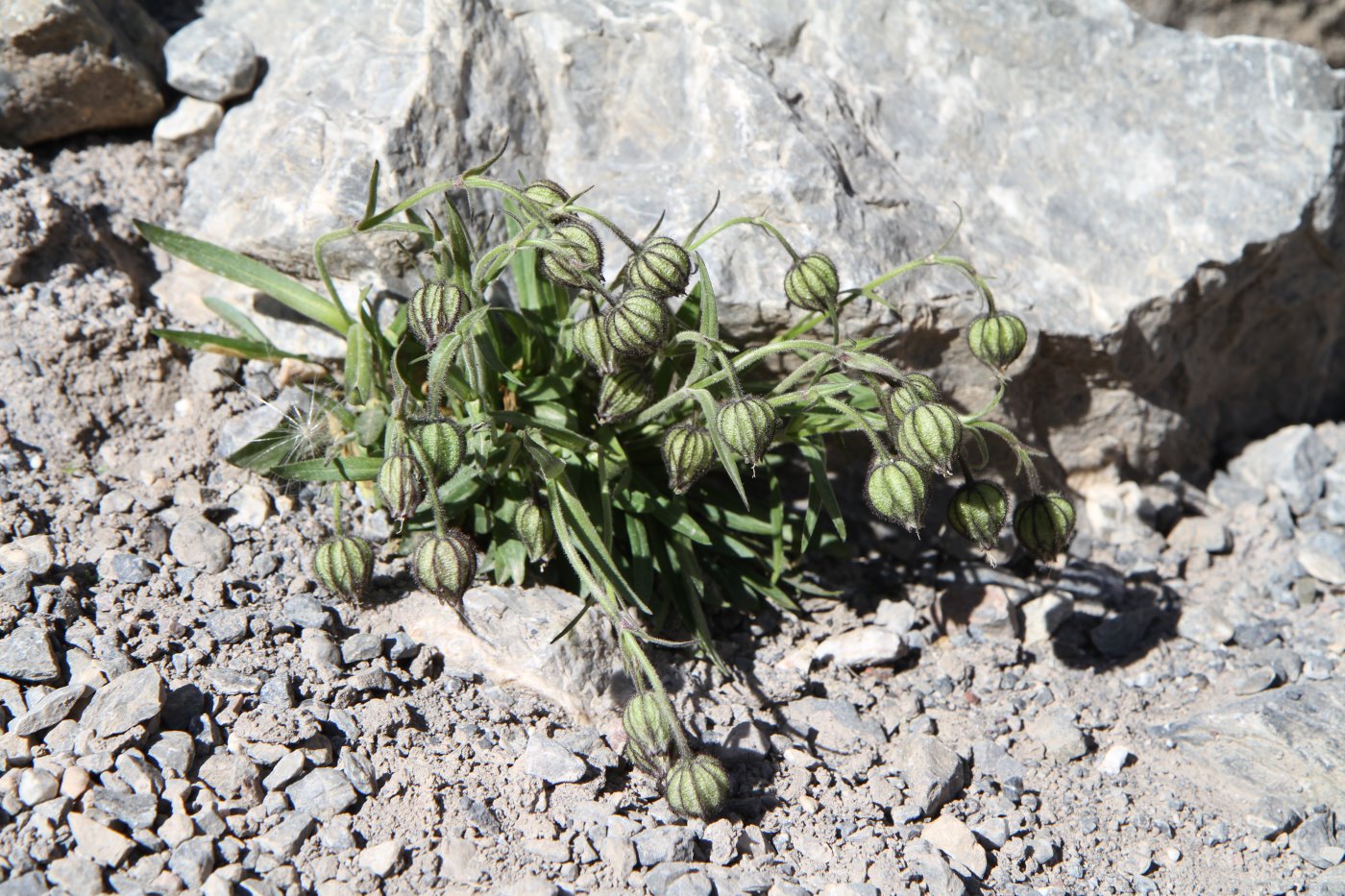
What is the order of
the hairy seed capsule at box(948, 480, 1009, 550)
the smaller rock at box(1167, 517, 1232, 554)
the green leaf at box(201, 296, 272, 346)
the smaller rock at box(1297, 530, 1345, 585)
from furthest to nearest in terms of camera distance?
1. the smaller rock at box(1167, 517, 1232, 554)
2. the smaller rock at box(1297, 530, 1345, 585)
3. the green leaf at box(201, 296, 272, 346)
4. the hairy seed capsule at box(948, 480, 1009, 550)

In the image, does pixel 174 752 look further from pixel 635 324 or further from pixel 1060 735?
pixel 1060 735

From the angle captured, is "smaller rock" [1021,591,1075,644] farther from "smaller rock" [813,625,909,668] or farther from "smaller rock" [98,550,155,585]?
"smaller rock" [98,550,155,585]

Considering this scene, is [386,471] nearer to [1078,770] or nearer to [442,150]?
[442,150]

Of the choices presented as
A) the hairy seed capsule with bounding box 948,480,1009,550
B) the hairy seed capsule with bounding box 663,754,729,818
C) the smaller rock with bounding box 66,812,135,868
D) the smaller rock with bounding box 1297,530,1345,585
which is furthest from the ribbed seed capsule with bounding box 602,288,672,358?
the smaller rock with bounding box 1297,530,1345,585

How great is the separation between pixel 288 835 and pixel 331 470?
1.30 m

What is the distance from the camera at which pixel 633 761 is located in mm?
3434

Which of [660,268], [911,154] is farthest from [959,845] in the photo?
[911,154]

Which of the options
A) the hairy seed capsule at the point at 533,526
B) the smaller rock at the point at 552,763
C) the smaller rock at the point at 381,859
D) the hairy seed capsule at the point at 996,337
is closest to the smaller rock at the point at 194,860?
the smaller rock at the point at 381,859

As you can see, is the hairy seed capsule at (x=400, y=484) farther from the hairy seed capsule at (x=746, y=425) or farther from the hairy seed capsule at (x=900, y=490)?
the hairy seed capsule at (x=900, y=490)

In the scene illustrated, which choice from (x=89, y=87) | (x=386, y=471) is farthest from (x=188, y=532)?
(x=89, y=87)

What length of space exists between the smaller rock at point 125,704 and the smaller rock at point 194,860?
39 centimetres

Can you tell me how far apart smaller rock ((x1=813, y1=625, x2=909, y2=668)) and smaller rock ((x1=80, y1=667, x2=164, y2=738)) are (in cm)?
217

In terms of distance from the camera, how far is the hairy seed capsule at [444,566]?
342cm

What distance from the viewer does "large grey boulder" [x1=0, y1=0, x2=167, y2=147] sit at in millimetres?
4559
